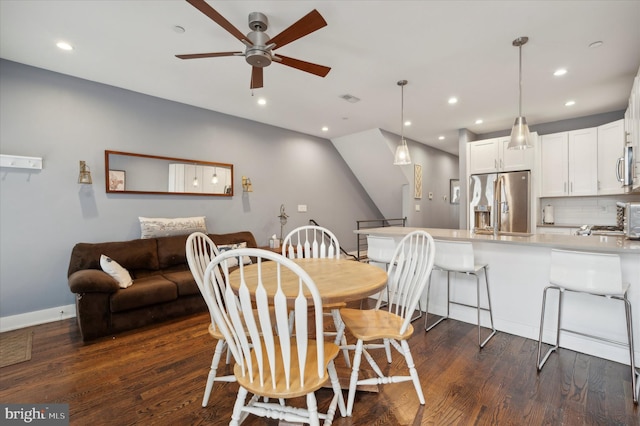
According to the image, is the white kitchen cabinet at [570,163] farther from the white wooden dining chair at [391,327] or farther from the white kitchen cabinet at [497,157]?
the white wooden dining chair at [391,327]

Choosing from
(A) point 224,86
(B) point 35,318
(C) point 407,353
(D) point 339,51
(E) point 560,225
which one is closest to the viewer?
(C) point 407,353

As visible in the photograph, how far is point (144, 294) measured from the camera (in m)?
2.80

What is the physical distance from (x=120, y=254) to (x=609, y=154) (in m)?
6.20

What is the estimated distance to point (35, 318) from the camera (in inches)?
115

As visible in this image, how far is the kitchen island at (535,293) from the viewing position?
83.1 inches

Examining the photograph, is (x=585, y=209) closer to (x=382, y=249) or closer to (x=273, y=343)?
(x=382, y=249)

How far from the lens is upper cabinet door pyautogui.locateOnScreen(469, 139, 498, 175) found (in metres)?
4.67

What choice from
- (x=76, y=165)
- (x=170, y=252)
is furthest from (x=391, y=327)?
(x=76, y=165)

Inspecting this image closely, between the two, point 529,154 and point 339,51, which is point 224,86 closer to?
point 339,51

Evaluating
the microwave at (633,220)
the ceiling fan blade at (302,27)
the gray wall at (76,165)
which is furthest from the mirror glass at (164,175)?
the microwave at (633,220)

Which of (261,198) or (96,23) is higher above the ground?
(96,23)

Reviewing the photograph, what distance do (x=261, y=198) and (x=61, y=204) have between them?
2.50 metres

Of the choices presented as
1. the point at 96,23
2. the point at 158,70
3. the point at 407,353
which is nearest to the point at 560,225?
the point at 407,353

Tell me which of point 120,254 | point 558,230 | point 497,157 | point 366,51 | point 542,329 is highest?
point 366,51
